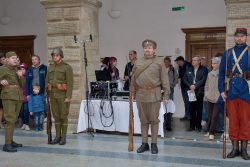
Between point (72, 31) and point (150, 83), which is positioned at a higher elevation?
point (72, 31)

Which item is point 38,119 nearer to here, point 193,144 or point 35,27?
point 193,144

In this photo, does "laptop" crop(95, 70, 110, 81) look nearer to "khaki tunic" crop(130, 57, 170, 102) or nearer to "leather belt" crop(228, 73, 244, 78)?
"khaki tunic" crop(130, 57, 170, 102)

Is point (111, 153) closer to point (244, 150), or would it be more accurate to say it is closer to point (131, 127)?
point (131, 127)

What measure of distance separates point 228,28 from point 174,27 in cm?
406

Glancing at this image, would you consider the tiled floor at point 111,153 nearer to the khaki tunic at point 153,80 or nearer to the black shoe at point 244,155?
the black shoe at point 244,155

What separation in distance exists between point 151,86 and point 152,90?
Result: 0.20ft

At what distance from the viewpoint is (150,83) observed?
19.3 ft

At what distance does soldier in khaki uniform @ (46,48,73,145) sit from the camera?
21.8 ft

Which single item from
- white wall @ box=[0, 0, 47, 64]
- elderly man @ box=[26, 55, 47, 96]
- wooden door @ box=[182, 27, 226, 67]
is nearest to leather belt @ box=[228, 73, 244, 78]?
elderly man @ box=[26, 55, 47, 96]

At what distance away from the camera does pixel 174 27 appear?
11.0 m

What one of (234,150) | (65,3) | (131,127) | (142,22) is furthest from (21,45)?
(234,150)

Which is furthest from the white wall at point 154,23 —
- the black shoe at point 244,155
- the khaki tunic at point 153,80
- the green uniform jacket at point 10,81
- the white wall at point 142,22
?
the green uniform jacket at point 10,81

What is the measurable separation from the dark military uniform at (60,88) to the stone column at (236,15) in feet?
9.26

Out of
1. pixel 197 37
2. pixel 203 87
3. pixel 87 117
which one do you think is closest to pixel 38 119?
pixel 87 117
